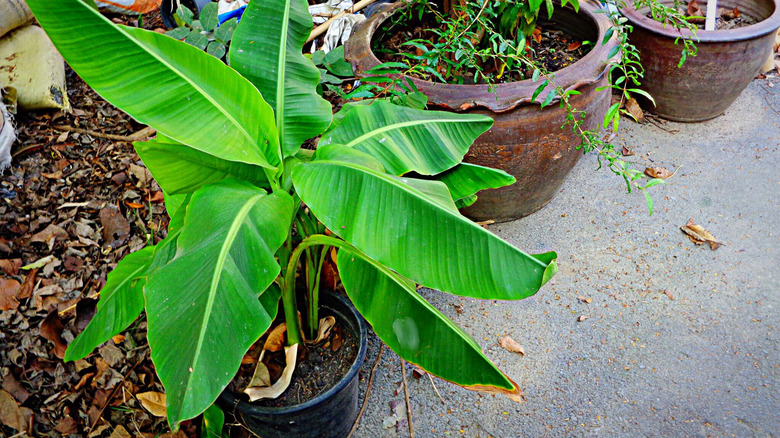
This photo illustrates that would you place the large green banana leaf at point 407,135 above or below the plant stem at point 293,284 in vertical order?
above

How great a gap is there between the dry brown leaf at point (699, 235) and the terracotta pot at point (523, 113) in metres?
0.66

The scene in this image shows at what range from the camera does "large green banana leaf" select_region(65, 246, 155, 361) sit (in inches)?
56.1

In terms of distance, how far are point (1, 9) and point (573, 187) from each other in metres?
2.93

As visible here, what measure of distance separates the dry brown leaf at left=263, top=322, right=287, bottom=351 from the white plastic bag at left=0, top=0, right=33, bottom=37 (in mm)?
2142

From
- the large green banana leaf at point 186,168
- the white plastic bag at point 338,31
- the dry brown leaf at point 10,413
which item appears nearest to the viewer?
the large green banana leaf at point 186,168

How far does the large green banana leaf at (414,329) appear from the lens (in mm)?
1266

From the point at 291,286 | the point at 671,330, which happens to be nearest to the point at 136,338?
the point at 291,286

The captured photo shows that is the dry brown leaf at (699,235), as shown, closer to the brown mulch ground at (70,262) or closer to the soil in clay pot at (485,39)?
the soil in clay pot at (485,39)

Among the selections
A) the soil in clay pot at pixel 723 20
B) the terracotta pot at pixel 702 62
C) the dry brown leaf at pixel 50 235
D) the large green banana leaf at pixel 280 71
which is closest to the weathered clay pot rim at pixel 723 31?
the terracotta pot at pixel 702 62

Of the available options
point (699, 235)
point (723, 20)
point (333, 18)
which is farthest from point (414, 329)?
point (723, 20)

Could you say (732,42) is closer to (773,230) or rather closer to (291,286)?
(773,230)

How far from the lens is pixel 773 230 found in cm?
248

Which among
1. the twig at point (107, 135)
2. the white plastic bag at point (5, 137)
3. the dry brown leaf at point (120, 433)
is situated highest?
the white plastic bag at point (5, 137)

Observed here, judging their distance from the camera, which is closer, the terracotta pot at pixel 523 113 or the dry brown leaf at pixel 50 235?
the terracotta pot at pixel 523 113
